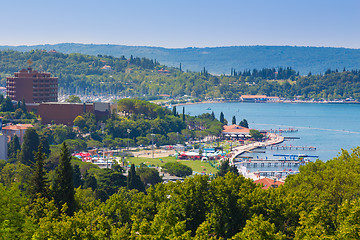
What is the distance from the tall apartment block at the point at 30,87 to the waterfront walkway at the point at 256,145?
39401 millimetres

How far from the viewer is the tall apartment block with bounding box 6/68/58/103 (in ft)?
365

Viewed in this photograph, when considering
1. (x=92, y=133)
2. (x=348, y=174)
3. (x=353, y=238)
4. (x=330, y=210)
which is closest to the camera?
(x=353, y=238)

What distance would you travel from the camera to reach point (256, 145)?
4461 inches

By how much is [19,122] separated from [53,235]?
6907 cm

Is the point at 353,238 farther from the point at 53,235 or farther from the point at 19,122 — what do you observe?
the point at 19,122

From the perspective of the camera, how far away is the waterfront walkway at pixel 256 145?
99.1 meters

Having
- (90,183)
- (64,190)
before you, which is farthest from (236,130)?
(64,190)

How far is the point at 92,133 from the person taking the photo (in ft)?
321

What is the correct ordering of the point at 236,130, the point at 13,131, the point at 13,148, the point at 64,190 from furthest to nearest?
the point at 236,130
the point at 13,131
the point at 13,148
the point at 64,190

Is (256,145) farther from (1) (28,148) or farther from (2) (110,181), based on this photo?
(2) (110,181)

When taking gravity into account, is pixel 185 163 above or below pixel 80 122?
below

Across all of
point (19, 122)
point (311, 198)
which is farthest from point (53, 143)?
point (311, 198)

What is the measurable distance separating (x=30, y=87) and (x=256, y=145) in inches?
1802

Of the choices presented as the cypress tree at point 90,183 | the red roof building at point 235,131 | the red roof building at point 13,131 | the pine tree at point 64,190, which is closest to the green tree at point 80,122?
the red roof building at point 13,131
